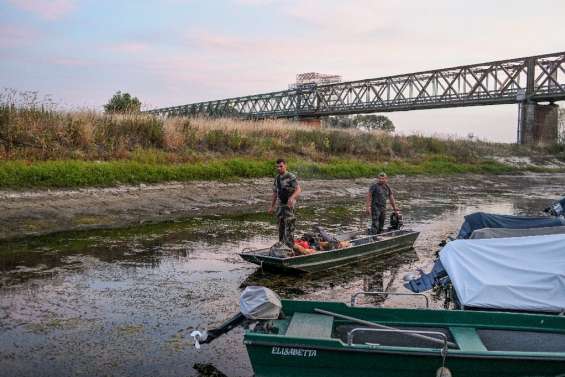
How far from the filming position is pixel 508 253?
9055 mm

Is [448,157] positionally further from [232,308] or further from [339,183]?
[232,308]

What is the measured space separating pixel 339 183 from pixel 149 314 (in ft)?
A: 70.4

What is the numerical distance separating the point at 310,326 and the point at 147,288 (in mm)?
4790

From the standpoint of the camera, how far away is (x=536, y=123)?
53438 millimetres

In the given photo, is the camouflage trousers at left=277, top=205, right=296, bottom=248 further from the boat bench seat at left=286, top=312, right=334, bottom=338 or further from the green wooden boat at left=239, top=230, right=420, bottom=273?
the boat bench seat at left=286, top=312, right=334, bottom=338

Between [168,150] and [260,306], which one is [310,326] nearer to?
[260,306]

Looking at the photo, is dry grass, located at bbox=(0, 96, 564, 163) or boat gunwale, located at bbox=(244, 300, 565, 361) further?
dry grass, located at bbox=(0, 96, 564, 163)

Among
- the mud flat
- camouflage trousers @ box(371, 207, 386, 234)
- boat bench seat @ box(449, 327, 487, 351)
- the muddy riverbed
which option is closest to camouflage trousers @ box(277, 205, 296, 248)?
the muddy riverbed

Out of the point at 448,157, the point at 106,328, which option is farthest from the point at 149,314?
the point at 448,157

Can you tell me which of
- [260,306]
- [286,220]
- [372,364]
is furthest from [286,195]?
[372,364]

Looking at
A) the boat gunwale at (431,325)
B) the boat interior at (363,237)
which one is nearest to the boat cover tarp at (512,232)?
the boat interior at (363,237)

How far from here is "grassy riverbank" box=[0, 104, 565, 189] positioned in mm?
20641

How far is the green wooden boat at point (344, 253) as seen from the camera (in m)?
12.2

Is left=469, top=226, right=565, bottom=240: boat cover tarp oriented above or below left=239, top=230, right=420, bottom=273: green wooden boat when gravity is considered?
above
